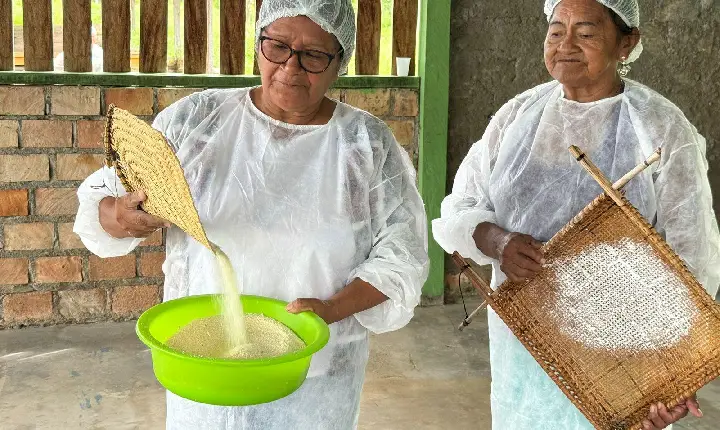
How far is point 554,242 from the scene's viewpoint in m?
1.79

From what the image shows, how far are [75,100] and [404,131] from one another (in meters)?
1.48

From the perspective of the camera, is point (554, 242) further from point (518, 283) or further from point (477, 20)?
point (477, 20)

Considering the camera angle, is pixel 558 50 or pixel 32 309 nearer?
pixel 558 50

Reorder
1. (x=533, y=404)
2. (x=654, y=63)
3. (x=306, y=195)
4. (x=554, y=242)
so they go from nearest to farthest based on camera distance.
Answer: (x=306, y=195)
(x=554, y=242)
(x=533, y=404)
(x=654, y=63)

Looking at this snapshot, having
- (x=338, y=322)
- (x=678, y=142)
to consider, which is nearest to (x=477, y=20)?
(x=678, y=142)

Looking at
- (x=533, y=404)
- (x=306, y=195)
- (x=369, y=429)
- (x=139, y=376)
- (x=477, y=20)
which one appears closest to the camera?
(x=306, y=195)

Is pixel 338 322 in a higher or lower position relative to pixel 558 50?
lower

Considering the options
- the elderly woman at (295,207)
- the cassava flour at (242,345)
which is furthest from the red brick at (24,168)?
the cassava flour at (242,345)

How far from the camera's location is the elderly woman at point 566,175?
1.76 m

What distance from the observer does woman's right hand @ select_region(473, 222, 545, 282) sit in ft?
5.96

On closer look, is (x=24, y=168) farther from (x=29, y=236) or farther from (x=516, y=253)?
(x=516, y=253)

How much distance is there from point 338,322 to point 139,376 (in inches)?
64.2

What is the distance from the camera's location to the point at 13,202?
3.36m

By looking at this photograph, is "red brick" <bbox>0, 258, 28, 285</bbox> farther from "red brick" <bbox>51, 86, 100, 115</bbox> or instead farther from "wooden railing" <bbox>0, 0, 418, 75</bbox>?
"wooden railing" <bbox>0, 0, 418, 75</bbox>
